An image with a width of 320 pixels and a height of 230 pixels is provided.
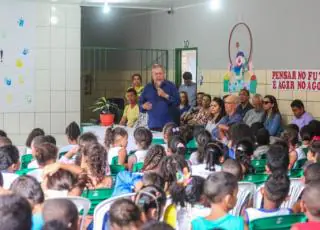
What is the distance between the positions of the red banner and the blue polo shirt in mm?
2359

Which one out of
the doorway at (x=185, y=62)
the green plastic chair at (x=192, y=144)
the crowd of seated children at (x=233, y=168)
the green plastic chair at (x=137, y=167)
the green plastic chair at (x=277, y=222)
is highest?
the doorway at (x=185, y=62)

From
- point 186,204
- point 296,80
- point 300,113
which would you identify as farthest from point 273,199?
Answer: point 296,80

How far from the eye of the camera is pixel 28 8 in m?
11.1

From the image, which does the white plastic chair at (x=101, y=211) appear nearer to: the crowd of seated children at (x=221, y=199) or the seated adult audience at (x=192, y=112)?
the crowd of seated children at (x=221, y=199)

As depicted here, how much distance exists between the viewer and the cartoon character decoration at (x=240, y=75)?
10055 millimetres

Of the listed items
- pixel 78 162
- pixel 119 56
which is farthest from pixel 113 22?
pixel 78 162

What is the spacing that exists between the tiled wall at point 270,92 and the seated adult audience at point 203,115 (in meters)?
0.87

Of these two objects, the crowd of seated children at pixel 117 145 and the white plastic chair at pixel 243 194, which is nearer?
the white plastic chair at pixel 243 194

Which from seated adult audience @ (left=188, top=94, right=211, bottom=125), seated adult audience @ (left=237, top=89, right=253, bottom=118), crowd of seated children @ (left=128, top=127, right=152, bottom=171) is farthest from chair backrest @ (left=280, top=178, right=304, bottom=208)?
seated adult audience @ (left=188, top=94, right=211, bottom=125)

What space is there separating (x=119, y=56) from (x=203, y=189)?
37.8 ft

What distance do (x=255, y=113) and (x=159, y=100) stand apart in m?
2.14

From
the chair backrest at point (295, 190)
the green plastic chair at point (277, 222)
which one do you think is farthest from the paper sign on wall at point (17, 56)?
the green plastic chair at point (277, 222)

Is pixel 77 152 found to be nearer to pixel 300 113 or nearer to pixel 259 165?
pixel 259 165

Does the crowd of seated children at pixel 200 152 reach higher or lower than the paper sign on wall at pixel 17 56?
lower
